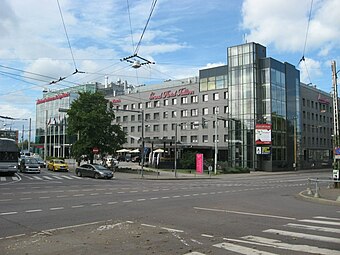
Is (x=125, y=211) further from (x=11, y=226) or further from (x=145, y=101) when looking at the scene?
(x=145, y=101)

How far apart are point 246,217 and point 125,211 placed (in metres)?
4.17

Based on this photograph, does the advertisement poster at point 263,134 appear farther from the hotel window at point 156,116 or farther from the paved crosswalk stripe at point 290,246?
the paved crosswalk stripe at point 290,246

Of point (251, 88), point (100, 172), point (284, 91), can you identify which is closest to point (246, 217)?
point (100, 172)

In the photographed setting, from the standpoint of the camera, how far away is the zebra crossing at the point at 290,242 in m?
7.42

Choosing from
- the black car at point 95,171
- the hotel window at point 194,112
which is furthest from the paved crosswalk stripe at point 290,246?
the hotel window at point 194,112

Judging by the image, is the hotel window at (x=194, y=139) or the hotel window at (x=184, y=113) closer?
the hotel window at (x=194, y=139)

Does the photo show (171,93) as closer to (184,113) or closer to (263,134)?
(184,113)

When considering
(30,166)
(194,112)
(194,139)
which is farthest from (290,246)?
(194,112)

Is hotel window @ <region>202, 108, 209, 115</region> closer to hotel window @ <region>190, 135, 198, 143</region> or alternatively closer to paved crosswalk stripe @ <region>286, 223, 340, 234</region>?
hotel window @ <region>190, 135, 198, 143</region>

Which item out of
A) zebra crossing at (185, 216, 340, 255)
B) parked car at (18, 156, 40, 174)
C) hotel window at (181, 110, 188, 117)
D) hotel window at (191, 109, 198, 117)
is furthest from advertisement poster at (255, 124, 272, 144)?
zebra crossing at (185, 216, 340, 255)

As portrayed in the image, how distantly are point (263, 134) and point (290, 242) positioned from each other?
182 feet

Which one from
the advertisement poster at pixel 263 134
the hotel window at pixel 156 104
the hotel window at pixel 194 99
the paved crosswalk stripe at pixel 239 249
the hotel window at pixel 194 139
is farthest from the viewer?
the hotel window at pixel 156 104

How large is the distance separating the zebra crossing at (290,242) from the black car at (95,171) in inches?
1112

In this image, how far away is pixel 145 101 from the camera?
Answer: 89.0m
